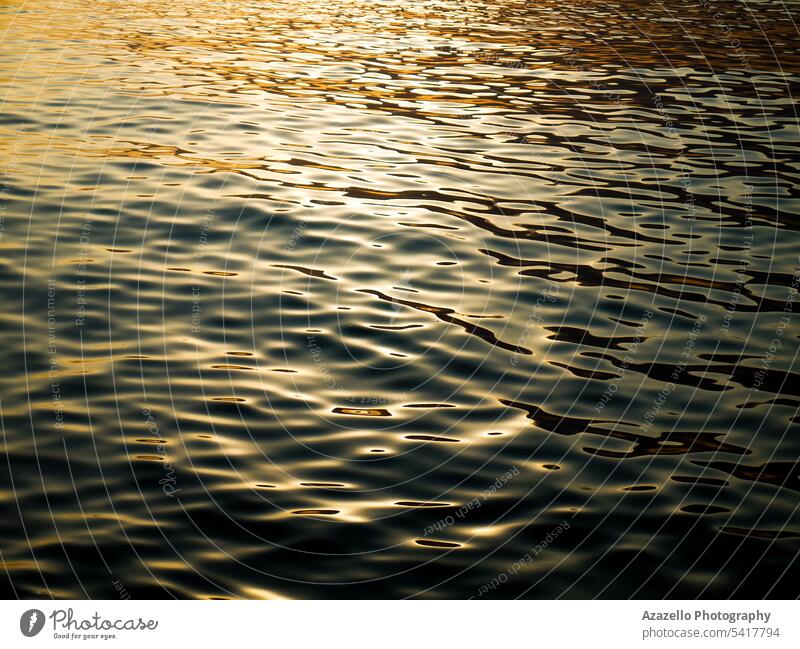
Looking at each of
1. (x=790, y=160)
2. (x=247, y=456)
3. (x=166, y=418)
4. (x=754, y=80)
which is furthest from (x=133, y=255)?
(x=754, y=80)

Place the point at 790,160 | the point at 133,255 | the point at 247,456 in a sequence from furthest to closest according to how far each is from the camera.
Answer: the point at 790,160, the point at 133,255, the point at 247,456

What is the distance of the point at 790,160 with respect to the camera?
20.9 meters

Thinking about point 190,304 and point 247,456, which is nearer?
point 247,456

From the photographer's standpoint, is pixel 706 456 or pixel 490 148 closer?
pixel 706 456

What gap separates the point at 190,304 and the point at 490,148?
34.4 ft

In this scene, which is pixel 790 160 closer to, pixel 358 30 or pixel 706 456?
pixel 706 456

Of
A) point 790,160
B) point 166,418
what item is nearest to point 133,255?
point 166,418

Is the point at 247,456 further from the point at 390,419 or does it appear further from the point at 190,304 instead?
the point at 190,304

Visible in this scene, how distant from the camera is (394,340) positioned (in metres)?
12.7

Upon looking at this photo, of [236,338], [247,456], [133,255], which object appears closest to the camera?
[247,456]

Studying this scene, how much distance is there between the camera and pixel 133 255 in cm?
1497

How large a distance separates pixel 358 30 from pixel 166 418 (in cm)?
2826

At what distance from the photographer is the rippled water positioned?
8.72 meters

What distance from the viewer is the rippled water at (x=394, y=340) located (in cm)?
872
